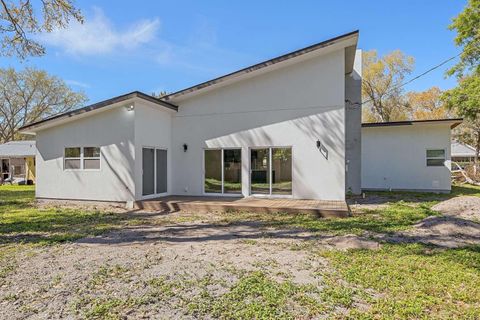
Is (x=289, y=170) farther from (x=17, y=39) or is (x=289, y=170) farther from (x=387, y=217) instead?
(x=17, y=39)

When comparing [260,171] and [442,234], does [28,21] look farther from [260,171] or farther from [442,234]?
[442,234]

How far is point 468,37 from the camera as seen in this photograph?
17.4 metres

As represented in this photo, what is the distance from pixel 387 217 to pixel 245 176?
4.91m

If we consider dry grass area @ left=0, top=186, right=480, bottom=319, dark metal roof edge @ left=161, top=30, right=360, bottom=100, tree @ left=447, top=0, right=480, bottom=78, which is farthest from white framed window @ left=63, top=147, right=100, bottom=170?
tree @ left=447, top=0, right=480, bottom=78

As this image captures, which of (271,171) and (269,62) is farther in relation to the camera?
(271,171)

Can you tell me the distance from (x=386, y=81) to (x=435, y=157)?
65.4 feet

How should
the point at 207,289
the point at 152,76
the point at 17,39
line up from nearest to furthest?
the point at 207,289 → the point at 17,39 → the point at 152,76

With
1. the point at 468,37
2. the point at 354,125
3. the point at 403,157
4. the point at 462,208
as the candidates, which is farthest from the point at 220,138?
the point at 468,37

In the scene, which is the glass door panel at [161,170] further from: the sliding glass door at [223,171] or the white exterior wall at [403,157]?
the white exterior wall at [403,157]

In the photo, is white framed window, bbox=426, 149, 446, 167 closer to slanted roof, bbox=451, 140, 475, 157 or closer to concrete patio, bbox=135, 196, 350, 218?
concrete patio, bbox=135, 196, 350, 218

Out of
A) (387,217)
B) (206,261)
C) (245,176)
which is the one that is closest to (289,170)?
(245,176)

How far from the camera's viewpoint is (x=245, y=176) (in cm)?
1120

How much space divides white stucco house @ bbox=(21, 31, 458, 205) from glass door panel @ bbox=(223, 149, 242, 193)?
4 centimetres

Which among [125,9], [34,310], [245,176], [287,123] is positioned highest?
[125,9]
